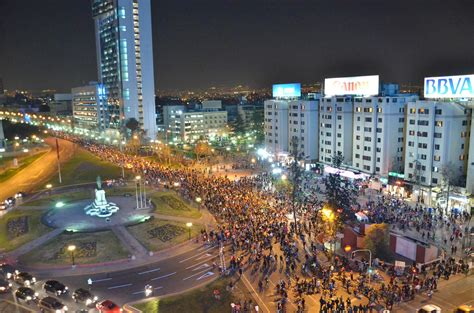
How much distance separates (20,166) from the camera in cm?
7769

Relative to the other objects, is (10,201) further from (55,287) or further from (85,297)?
(85,297)

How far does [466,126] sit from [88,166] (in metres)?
63.1

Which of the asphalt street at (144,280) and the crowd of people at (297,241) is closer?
the crowd of people at (297,241)

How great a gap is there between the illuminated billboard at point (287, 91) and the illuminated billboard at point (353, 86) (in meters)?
10.7

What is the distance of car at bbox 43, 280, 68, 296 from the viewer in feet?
91.5

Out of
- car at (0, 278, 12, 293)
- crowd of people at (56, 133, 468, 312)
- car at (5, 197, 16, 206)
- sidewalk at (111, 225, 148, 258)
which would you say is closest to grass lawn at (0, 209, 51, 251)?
car at (5, 197, 16, 206)

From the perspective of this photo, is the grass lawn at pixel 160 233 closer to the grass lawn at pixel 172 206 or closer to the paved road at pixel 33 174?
the grass lawn at pixel 172 206

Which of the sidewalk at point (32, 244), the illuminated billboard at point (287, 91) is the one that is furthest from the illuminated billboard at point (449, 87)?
the sidewalk at point (32, 244)

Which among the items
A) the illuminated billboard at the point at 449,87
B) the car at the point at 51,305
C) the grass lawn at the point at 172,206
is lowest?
the car at the point at 51,305

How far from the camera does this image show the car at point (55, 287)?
91.5 ft

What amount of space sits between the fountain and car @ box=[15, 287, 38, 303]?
677 inches

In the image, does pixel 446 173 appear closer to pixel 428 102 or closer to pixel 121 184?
pixel 428 102


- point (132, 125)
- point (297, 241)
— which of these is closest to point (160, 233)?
point (297, 241)

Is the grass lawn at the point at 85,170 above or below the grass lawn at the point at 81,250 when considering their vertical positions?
above
